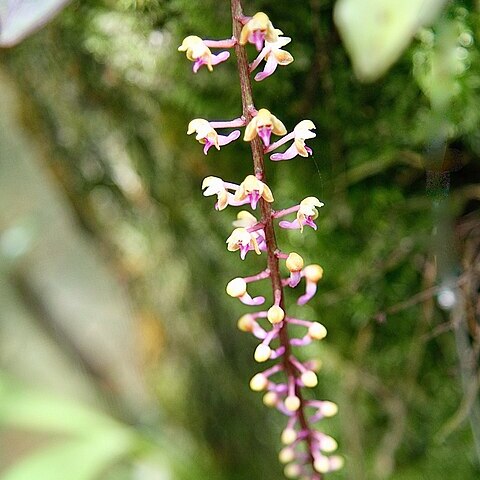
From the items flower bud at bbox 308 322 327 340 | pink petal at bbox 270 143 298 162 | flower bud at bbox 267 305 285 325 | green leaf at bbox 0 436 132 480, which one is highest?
pink petal at bbox 270 143 298 162

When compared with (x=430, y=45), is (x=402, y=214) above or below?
below

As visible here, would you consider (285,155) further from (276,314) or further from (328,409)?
(328,409)

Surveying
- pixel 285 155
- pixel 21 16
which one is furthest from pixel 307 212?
pixel 21 16

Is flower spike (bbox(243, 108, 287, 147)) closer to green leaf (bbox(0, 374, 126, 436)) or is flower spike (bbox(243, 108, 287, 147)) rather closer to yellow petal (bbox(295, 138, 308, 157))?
yellow petal (bbox(295, 138, 308, 157))

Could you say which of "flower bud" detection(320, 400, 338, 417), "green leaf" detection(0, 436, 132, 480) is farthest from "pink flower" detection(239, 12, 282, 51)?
"green leaf" detection(0, 436, 132, 480)

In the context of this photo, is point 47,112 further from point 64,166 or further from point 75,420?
point 75,420

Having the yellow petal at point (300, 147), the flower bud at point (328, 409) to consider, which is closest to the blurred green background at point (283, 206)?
the yellow petal at point (300, 147)

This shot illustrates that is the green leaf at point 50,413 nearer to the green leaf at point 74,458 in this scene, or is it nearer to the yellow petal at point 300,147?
the green leaf at point 74,458

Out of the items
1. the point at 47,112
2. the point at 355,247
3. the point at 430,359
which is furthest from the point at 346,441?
the point at 47,112
